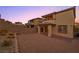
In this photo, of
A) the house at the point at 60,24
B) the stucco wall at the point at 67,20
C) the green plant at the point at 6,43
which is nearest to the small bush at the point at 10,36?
the green plant at the point at 6,43

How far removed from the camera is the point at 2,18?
2.21 metres

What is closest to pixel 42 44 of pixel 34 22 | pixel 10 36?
pixel 34 22

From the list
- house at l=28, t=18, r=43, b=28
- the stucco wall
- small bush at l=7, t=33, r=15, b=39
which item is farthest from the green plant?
the stucco wall

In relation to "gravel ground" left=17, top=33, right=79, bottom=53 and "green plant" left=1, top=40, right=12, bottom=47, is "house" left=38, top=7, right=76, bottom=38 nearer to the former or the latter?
"gravel ground" left=17, top=33, right=79, bottom=53

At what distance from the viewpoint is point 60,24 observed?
2.23 m

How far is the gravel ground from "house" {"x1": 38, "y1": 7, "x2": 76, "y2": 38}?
71mm

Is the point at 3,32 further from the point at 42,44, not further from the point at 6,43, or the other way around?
the point at 42,44

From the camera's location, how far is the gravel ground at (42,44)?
2219 mm

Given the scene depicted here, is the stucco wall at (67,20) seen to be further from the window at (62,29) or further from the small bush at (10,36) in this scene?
the small bush at (10,36)

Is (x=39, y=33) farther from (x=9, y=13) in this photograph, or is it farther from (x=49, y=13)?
(x=9, y=13)

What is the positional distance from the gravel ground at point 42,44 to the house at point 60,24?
7 centimetres

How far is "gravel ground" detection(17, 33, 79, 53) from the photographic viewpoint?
2.22 meters
